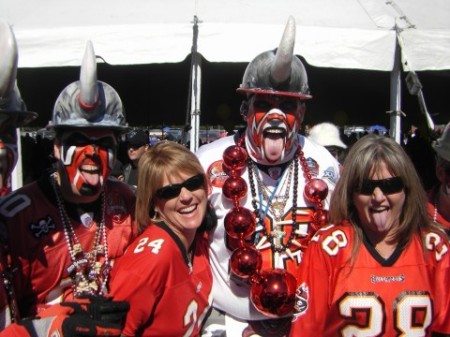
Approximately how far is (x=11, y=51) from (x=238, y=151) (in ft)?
4.22

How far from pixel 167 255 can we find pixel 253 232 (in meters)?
0.65

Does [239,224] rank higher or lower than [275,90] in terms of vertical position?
lower

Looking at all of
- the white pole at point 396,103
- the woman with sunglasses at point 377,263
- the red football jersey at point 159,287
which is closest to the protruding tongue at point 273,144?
the woman with sunglasses at point 377,263

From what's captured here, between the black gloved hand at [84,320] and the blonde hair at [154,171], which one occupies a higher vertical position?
the blonde hair at [154,171]

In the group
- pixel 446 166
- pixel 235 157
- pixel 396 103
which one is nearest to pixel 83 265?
pixel 235 157

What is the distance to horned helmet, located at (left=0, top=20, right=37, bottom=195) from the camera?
72.4 inches

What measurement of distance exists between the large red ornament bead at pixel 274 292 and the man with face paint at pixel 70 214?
69cm

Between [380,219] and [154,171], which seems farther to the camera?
[154,171]

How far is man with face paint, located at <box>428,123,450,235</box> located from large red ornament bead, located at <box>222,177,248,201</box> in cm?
94

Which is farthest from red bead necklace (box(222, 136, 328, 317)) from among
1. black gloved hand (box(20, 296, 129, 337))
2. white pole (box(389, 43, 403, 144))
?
white pole (box(389, 43, 403, 144))

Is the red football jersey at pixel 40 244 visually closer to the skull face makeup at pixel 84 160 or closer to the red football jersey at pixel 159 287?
the skull face makeup at pixel 84 160

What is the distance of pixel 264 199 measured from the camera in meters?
2.80

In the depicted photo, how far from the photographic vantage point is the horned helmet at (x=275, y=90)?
8.68 feet

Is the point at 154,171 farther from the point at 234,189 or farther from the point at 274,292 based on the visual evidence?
the point at 274,292
